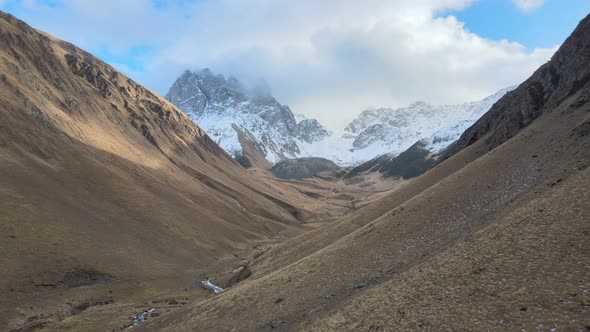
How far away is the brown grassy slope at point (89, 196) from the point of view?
212 ft

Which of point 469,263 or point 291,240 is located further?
point 291,240

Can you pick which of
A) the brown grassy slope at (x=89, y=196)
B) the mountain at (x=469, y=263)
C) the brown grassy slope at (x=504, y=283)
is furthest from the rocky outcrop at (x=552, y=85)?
the brown grassy slope at (x=89, y=196)

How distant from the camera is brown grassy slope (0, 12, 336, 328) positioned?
212ft

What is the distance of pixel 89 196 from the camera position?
3585 inches

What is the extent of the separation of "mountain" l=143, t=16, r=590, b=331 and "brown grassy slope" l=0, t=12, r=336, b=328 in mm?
27556

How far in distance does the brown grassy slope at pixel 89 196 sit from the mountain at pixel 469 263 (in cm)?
2756

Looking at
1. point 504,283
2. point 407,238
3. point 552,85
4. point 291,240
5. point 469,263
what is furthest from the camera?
point 291,240

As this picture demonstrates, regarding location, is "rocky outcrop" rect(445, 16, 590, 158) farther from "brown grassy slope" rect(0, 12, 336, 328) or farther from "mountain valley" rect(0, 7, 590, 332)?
"brown grassy slope" rect(0, 12, 336, 328)

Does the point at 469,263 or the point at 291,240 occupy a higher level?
the point at 291,240

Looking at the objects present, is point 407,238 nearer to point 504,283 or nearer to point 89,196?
point 504,283

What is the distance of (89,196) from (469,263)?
291 ft

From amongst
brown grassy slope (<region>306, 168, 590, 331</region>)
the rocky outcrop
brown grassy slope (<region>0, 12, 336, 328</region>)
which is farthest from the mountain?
brown grassy slope (<region>0, 12, 336, 328</region>)

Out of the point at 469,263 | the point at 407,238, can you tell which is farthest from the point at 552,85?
the point at 469,263

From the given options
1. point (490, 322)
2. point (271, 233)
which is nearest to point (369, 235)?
point (490, 322)
